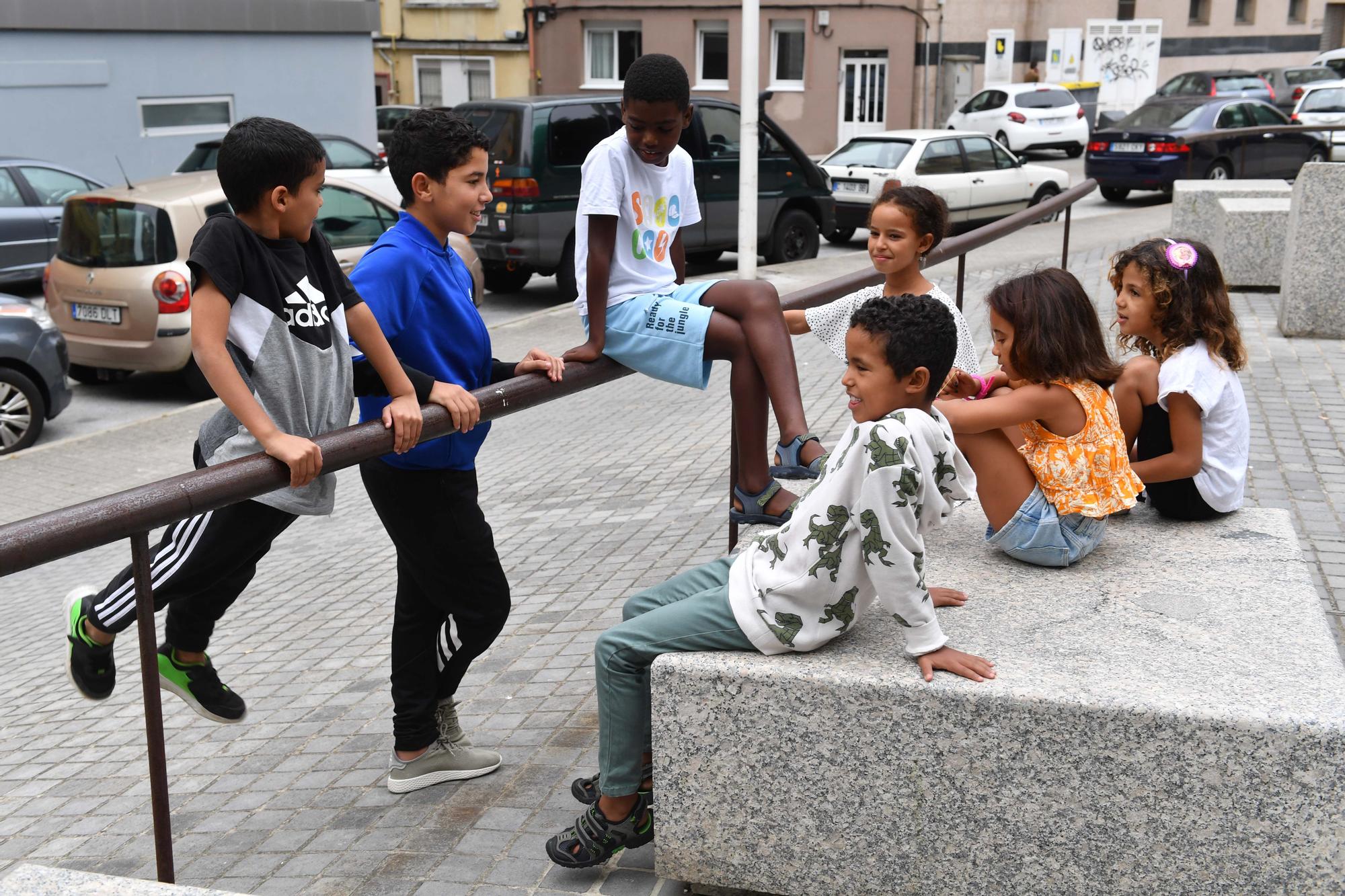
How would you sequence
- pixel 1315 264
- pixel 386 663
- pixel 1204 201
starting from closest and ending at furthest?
1. pixel 386 663
2. pixel 1315 264
3. pixel 1204 201

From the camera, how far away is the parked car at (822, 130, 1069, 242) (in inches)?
707

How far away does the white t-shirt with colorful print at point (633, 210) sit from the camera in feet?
Result: 11.9

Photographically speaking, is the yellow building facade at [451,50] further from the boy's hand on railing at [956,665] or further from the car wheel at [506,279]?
the boy's hand on railing at [956,665]

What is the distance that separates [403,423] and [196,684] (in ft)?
3.27

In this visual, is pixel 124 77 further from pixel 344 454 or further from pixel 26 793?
pixel 344 454

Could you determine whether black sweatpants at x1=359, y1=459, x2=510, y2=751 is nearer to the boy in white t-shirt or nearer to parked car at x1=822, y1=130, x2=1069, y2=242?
the boy in white t-shirt

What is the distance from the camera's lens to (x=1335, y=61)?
36.0 metres

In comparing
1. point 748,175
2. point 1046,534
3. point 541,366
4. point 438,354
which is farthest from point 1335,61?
point 438,354

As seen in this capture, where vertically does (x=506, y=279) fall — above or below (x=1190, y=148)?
below

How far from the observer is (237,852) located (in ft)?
10.7

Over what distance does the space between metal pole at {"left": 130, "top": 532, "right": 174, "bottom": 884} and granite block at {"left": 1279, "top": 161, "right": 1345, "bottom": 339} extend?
311 inches

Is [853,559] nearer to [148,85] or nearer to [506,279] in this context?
[506,279]

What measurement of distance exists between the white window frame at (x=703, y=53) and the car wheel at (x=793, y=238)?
2035 centimetres

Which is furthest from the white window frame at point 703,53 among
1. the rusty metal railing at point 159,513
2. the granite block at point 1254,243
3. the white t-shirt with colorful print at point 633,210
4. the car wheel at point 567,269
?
the rusty metal railing at point 159,513
